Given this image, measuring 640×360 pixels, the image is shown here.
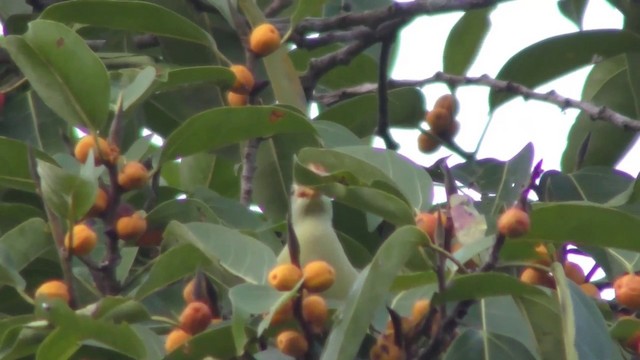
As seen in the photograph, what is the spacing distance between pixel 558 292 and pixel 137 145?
1.99ft

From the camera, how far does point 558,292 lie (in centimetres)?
135

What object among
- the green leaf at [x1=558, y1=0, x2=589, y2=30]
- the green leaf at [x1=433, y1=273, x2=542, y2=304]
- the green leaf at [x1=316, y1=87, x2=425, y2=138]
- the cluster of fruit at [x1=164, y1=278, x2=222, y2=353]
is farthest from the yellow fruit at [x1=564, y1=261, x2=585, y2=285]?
the green leaf at [x1=558, y1=0, x2=589, y2=30]

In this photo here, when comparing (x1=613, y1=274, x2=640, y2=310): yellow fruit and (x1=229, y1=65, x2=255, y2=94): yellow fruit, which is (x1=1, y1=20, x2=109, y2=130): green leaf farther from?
(x1=613, y1=274, x2=640, y2=310): yellow fruit

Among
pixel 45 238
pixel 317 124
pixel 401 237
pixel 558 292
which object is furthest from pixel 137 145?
pixel 558 292

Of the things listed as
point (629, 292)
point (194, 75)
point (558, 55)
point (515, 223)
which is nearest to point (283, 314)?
point (515, 223)

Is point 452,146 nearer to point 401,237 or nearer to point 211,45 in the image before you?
point 211,45

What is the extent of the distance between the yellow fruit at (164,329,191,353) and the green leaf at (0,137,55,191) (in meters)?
0.34

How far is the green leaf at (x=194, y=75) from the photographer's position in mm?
1772

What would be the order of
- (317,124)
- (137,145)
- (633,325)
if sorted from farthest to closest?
(317,124) < (137,145) < (633,325)

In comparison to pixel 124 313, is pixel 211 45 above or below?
above

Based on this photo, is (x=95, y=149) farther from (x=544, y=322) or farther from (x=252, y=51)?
(x=544, y=322)

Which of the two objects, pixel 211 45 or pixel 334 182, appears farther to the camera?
pixel 211 45

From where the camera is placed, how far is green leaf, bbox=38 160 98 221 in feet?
4.82

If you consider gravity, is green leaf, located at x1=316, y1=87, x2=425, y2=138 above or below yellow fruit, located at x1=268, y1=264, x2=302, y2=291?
below
